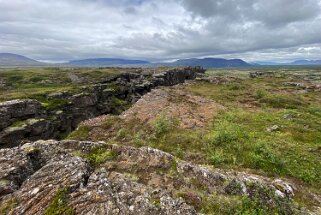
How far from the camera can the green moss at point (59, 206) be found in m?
11.4

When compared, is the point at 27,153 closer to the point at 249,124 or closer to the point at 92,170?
the point at 92,170

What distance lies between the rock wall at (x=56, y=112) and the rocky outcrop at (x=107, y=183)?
36.8m

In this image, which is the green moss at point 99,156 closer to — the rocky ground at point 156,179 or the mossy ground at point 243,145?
the rocky ground at point 156,179

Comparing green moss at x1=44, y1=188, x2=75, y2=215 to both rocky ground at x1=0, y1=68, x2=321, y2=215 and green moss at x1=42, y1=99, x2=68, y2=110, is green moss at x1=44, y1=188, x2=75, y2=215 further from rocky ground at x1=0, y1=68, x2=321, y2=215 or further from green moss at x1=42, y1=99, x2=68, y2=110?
green moss at x1=42, y1=99, x2=68, y2=110

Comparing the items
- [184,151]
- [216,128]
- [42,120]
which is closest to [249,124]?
[216,128]

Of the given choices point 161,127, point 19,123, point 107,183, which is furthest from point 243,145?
point 19,123

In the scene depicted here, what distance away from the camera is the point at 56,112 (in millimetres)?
61688

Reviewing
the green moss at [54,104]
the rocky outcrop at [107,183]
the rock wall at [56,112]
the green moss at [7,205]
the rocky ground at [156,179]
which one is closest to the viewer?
the green moss at [7,205]

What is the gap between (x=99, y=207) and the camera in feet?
38.3

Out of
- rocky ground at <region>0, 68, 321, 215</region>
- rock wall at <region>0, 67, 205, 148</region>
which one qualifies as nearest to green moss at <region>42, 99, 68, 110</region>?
rock wall at <region>0, 67, 205, 148</region>

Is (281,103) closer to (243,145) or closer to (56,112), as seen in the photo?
(243,145)

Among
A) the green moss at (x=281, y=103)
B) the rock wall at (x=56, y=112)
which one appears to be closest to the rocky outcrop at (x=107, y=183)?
the rock wall at (x=56, y=112)


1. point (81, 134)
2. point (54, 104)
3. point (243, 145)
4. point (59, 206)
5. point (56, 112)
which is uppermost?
point (59, 206)

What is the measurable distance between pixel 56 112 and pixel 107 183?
52.6 meters
